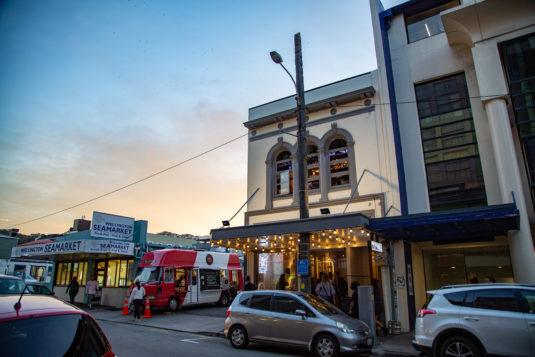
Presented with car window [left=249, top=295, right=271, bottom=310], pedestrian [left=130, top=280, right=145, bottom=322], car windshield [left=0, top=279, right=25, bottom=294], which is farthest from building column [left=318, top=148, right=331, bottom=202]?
car windshield [left=0, top=279, right=25, bottom=294]

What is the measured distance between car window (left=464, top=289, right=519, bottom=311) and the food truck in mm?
13896

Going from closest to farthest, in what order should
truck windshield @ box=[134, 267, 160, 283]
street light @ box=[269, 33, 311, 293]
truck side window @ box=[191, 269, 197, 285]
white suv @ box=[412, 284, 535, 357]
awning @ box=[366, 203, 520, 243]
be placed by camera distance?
1. white suv @ box=[412, 284, 535, 357]
2. awning @ box=[366, 203, 520, 243]
3. street light @ box=[269, 33, 311, 293]
4. truck windshield @ box=[134, 267, 160, 283]
5. truck side window @ box=[191, 269, 197, 285]

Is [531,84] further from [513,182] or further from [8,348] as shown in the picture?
[8,348]

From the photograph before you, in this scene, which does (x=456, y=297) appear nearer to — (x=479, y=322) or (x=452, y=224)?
(x=479, y=322)

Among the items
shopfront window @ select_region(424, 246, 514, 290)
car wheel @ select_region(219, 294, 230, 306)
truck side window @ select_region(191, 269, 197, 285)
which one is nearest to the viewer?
shopfront window @ select_region(424, 246, 514, 290)

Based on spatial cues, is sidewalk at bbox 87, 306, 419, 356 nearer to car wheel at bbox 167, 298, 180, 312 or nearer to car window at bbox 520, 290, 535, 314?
car wheel at bbox 167, 298, 180, 312

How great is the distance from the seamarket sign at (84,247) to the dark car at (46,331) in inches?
698

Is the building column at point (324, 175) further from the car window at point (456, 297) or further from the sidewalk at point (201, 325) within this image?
the car window at point (456, 297)

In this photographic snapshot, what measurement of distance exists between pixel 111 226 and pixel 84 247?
1.99 m

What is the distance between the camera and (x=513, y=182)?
37.8 feet

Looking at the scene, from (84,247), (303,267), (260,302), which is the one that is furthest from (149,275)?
(303,267)

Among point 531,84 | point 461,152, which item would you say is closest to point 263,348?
point 461,152

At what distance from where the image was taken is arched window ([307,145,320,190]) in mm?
17422

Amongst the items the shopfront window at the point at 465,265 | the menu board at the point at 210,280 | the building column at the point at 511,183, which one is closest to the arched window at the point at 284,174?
the menu board at the point at 210,280
